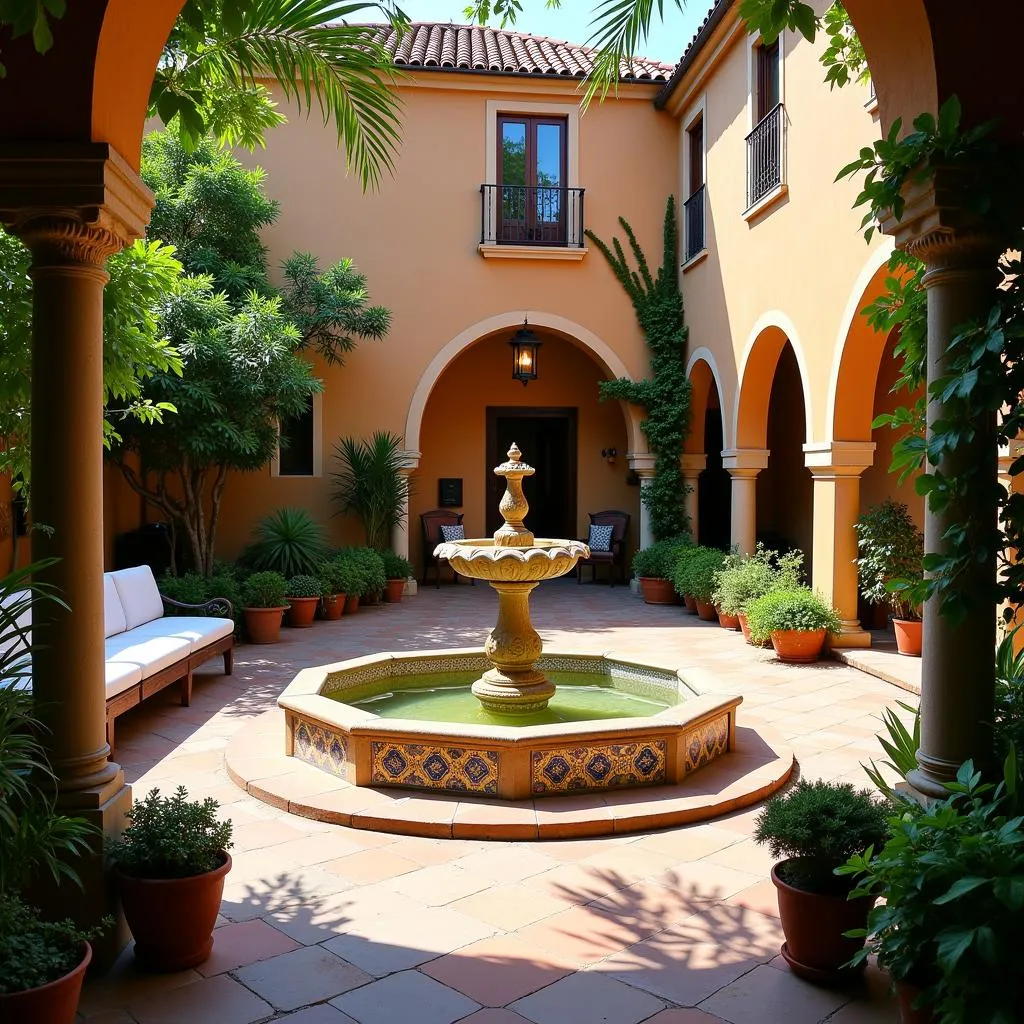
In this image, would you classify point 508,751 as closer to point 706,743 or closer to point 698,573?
point 706,743

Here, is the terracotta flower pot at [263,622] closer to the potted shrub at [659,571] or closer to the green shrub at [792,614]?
the green shrub at [792,614]

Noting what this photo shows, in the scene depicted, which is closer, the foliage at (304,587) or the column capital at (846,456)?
the column capital at (846,456)

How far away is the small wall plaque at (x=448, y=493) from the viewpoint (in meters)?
15.7

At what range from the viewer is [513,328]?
14250 mm

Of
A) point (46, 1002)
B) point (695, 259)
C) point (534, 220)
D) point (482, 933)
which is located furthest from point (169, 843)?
point (534, 220)

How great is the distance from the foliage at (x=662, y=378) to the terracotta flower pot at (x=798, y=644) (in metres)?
5.10

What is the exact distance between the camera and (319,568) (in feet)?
37.8

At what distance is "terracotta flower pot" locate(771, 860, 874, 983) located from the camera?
303 cm

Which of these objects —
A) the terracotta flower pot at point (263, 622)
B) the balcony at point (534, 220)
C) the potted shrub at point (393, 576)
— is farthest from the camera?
the balcony at point (534, 220)

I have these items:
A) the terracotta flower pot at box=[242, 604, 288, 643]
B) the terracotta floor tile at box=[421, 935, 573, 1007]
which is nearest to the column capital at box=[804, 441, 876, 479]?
the terracotta flower pot at box=[242, 604, 288, 643]

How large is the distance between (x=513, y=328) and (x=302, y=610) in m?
5.75

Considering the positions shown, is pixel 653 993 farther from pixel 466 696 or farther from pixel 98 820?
pixel 466 696

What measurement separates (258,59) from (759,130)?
746 cm

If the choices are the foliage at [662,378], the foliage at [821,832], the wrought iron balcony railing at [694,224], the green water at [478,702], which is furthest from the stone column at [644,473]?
the foliage at [821,832]
